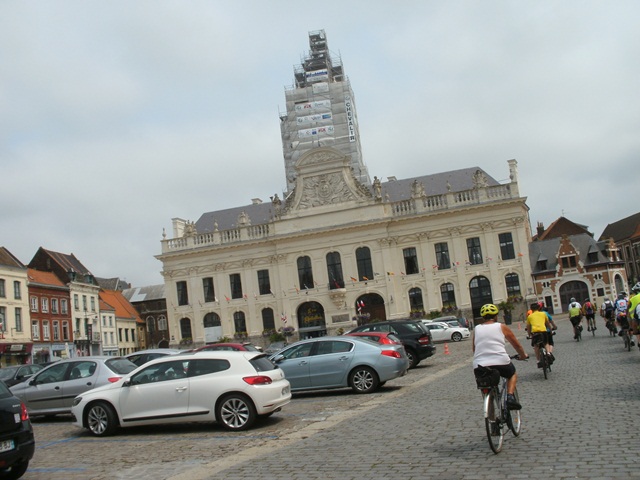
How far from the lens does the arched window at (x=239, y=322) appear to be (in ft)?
200

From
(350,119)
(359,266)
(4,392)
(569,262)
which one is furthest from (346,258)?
(4,392)

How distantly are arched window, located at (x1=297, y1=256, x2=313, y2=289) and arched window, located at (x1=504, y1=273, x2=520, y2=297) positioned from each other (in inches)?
658

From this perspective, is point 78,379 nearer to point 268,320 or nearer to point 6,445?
point 6,445

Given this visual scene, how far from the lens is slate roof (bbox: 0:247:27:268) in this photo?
5346 cm

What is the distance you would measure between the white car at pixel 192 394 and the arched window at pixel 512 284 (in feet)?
148

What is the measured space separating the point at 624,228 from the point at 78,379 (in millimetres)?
97684

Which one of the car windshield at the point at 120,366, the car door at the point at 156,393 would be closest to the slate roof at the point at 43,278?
the car windshield at the point at 120,366

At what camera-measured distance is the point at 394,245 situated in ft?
189

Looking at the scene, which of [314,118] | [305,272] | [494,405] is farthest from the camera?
[314,118]

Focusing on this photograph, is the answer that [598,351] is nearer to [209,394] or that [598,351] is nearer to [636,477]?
[209,394]

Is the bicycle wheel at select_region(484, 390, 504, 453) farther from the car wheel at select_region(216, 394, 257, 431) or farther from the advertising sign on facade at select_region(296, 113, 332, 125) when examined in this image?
the advertising sign on facade at select_region(296, 113, 332, 125)

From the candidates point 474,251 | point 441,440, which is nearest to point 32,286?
point 474,251

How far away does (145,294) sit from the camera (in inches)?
3428

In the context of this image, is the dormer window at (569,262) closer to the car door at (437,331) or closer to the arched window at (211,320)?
the car door at (437,331)
